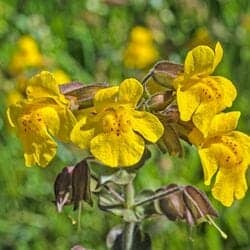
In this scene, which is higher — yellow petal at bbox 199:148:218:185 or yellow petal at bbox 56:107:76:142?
yellow petal at bbox 56:107:76:142

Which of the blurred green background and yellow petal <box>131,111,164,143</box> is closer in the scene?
yellow petal <box>131,111,164,143</box>

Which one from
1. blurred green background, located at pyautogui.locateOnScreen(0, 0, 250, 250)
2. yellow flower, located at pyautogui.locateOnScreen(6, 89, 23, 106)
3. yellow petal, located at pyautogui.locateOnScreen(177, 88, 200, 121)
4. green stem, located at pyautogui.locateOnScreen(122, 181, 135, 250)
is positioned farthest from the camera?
yellow flower, located at pyautogui.locateOnScreen(6, 89, 23, 106)

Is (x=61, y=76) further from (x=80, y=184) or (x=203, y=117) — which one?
(x=203, y=117)

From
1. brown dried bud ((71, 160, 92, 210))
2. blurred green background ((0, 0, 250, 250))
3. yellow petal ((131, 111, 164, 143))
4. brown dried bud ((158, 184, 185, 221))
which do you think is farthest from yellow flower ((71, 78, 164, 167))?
blurred green background ((0, 0, 250, 250))

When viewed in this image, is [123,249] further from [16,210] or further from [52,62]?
[52,62]

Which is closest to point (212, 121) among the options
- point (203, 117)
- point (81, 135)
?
point (203, 117)

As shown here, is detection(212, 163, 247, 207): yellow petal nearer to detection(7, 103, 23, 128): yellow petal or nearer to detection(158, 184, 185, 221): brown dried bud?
detection(158, 184, 185, 221): brown dried bud

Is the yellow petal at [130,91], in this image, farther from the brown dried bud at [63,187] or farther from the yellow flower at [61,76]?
the yellow flower at [61,76]
